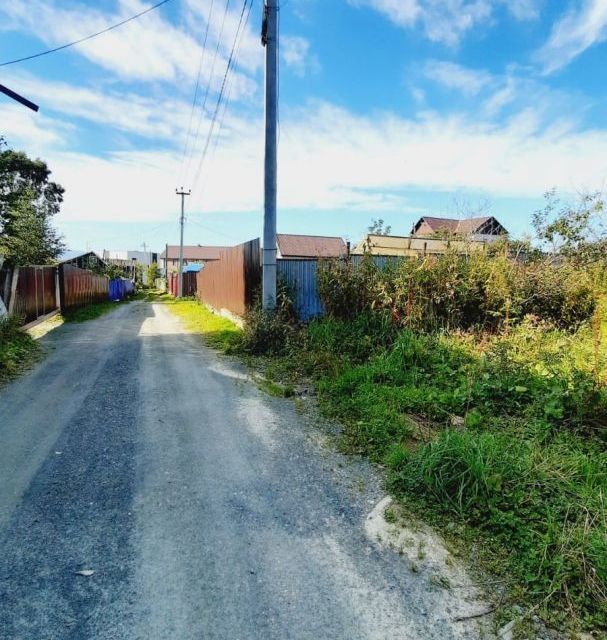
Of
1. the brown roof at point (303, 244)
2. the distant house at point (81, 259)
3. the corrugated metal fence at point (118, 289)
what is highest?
the brown roof at point (303, 244)

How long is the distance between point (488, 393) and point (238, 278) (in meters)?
7.22

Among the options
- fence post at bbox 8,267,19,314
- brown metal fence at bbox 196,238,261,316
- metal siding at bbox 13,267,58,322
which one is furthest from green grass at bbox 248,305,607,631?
metal siding at bbox 13,267,58,322

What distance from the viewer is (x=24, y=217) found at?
649 inches

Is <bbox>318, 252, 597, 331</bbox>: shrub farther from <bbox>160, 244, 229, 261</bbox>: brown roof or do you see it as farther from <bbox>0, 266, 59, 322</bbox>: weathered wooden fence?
<bbox>160, 244, 229, 261</bbox>: brown roof

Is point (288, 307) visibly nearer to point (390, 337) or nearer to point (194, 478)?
point (390, 337)

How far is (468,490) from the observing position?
267 cm

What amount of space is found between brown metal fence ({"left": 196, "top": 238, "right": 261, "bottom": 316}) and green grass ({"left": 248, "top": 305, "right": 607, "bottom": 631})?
9.57 feet

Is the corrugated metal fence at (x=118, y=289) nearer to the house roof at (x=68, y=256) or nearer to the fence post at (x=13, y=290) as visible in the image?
the house roof at (x=68, y=256)

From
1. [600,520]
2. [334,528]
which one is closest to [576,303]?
[600,520]

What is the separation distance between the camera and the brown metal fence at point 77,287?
42.0 ft

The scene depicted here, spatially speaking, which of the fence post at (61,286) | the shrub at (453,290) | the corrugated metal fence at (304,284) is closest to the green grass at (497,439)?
the shrub at (453,290)

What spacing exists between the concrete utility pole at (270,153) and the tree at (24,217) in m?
6.94

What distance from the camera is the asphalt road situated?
181cm

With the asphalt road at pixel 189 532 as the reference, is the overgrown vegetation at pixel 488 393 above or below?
above
